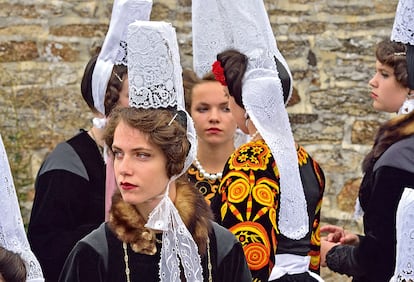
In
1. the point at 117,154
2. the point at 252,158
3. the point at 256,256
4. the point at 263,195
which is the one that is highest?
the point at 117,154

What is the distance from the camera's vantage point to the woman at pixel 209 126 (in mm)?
5566

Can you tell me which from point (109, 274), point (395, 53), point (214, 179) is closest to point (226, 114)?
point (214, 179)

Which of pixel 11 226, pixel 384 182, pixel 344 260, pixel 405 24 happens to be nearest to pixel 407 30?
pixel 405 24

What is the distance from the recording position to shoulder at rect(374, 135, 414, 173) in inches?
185

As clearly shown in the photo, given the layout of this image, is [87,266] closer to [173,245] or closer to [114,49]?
[173,245]

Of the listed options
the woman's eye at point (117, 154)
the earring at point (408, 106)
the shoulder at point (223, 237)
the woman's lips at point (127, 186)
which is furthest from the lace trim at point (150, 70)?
the earring at point (408, 106)

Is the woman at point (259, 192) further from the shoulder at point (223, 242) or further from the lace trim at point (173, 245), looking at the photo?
the lace trim at point (173, 245)

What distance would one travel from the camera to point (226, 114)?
5684mm

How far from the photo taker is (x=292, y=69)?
293 inches

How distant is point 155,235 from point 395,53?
5.62 feet

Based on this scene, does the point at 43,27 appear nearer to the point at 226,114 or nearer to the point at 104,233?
the point at 226,114

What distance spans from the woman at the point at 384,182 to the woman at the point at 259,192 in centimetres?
21

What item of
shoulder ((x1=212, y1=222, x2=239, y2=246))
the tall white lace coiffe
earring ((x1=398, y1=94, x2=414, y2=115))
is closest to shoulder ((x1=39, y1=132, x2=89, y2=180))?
the tall white lace coiffe

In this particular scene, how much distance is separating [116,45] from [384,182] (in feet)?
4.66
